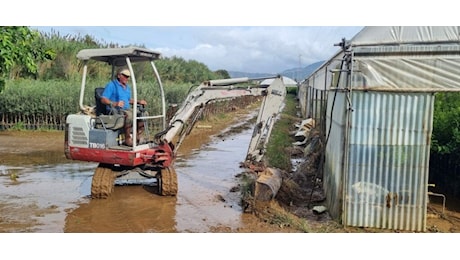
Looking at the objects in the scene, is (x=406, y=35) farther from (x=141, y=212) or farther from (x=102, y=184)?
(x=102, y=184)

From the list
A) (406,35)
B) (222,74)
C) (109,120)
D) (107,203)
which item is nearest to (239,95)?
(109,120)

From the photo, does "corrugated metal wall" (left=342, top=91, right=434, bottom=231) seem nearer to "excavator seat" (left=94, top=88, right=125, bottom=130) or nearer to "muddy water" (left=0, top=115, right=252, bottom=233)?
"muddy water" (left=0, top=115, right=252, bottom=233)

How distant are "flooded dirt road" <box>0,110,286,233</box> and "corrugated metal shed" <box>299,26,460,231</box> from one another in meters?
1.75

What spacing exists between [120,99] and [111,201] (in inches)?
80.3

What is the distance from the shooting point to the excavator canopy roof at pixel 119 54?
28.5 feet

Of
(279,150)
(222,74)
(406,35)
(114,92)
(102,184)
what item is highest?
(222,74)

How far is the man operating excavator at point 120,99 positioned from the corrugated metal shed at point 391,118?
4223mm

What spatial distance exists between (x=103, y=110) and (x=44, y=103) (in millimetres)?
11343

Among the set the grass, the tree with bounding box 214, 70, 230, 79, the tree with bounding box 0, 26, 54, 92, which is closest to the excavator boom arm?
the grass

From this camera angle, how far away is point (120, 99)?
8953mm

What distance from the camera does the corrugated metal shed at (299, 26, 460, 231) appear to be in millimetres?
6996

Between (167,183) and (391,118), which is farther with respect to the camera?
(167,183)

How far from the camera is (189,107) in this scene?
9.78 metres

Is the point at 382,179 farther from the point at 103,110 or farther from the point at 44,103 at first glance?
the point at 44,103
